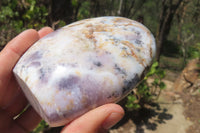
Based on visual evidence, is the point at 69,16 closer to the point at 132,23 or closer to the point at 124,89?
the point at 132,23

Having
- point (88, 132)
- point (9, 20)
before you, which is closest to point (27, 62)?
point (88, 132)

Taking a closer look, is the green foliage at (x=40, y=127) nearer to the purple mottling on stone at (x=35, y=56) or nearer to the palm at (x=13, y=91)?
the palm at (x=13, y=91)

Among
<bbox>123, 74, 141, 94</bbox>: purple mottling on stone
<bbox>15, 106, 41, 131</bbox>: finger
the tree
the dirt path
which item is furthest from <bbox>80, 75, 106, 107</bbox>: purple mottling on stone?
the tree

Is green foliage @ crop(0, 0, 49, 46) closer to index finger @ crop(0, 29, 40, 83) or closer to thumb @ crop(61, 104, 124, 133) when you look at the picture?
index finger @ crop(0, 29, 40, 83)

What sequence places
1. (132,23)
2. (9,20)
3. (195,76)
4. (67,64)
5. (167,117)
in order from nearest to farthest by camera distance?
(67,64) → (132,23) → (9,20) → (167,117) → (195,76)

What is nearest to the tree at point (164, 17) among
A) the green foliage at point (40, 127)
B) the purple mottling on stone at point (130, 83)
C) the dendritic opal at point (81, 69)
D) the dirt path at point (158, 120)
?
the dirt path at point (158, 120)

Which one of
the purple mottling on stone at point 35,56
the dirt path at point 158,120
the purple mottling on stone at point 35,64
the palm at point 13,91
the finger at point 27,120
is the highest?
the purple mottling on stone at point 35,56

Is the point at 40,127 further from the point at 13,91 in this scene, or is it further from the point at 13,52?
the point at 13,52
